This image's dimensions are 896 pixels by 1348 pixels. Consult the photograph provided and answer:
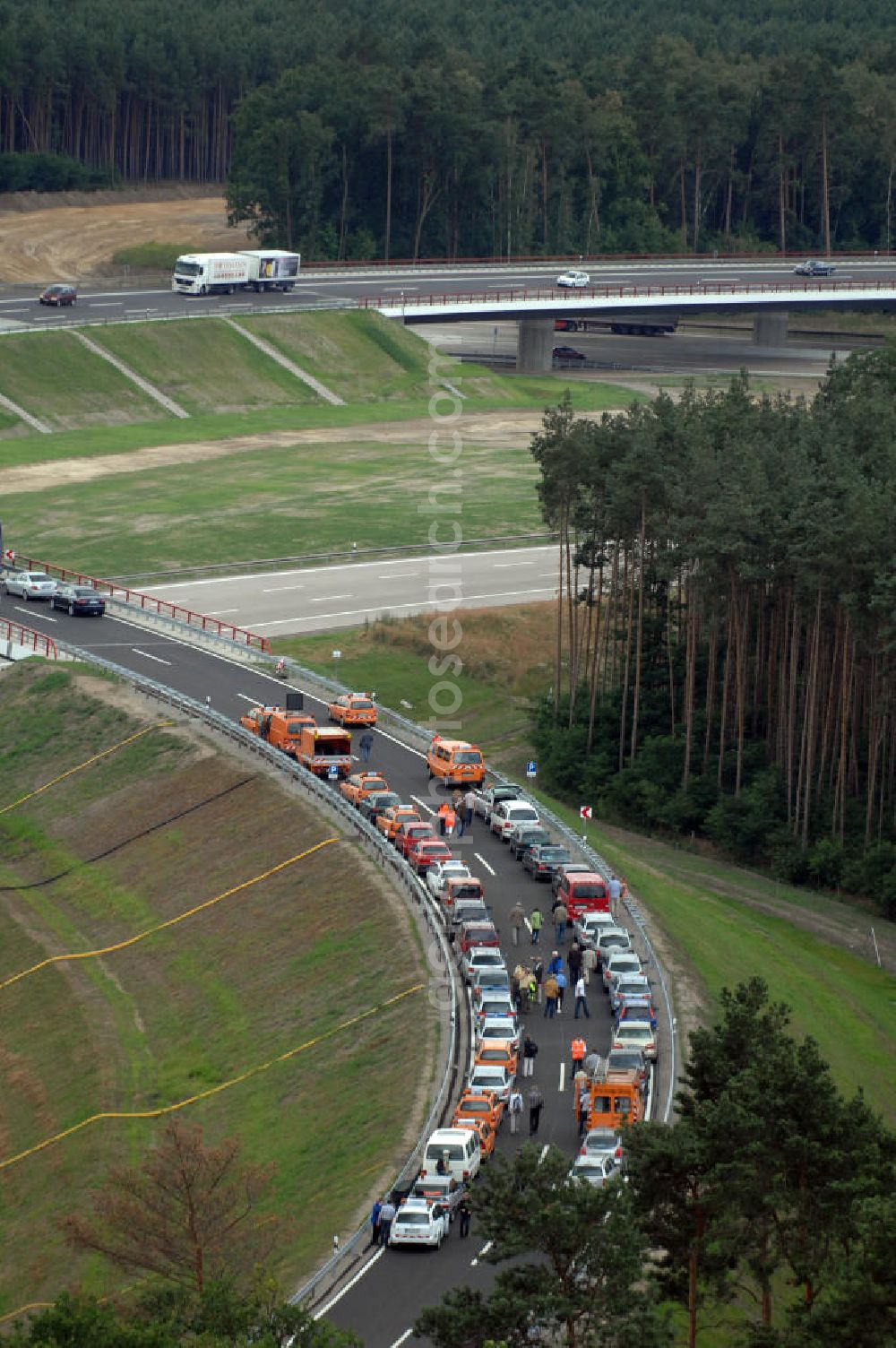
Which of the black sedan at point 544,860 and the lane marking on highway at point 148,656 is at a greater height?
the lane marking on highway at point 148,656

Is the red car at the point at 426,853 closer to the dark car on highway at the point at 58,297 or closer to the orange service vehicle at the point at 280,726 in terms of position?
the orange service vehicle at the point at 280,726

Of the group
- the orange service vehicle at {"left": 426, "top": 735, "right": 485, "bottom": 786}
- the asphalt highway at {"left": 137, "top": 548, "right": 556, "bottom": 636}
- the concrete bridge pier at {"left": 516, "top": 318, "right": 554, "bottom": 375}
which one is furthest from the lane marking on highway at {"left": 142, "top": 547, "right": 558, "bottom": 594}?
the concrete bridge pier at {"left": 516, "top": 318, "right": 554, "bottom": 375}

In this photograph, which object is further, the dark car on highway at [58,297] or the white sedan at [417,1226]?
the dark car on highway at [58,297]

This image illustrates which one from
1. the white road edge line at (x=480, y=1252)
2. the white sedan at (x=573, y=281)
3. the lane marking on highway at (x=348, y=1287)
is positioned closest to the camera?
the lane marking on highway at (x=348, y=1287)

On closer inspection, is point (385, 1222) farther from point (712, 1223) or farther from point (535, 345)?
point (535, 345)

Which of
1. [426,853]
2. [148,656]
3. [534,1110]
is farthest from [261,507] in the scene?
[534,1110]

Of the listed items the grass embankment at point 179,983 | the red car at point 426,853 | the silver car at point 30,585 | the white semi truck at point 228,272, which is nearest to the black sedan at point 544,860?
the red car at point 426,853

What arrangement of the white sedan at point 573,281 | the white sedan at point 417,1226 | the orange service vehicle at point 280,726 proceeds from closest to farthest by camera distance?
1. the white sedan at point 417,1226
2. the orange service vehicle at point 280,726
3. the white sedan at point 573,281

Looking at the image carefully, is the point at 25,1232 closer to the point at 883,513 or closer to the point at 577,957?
the point at 577,957
